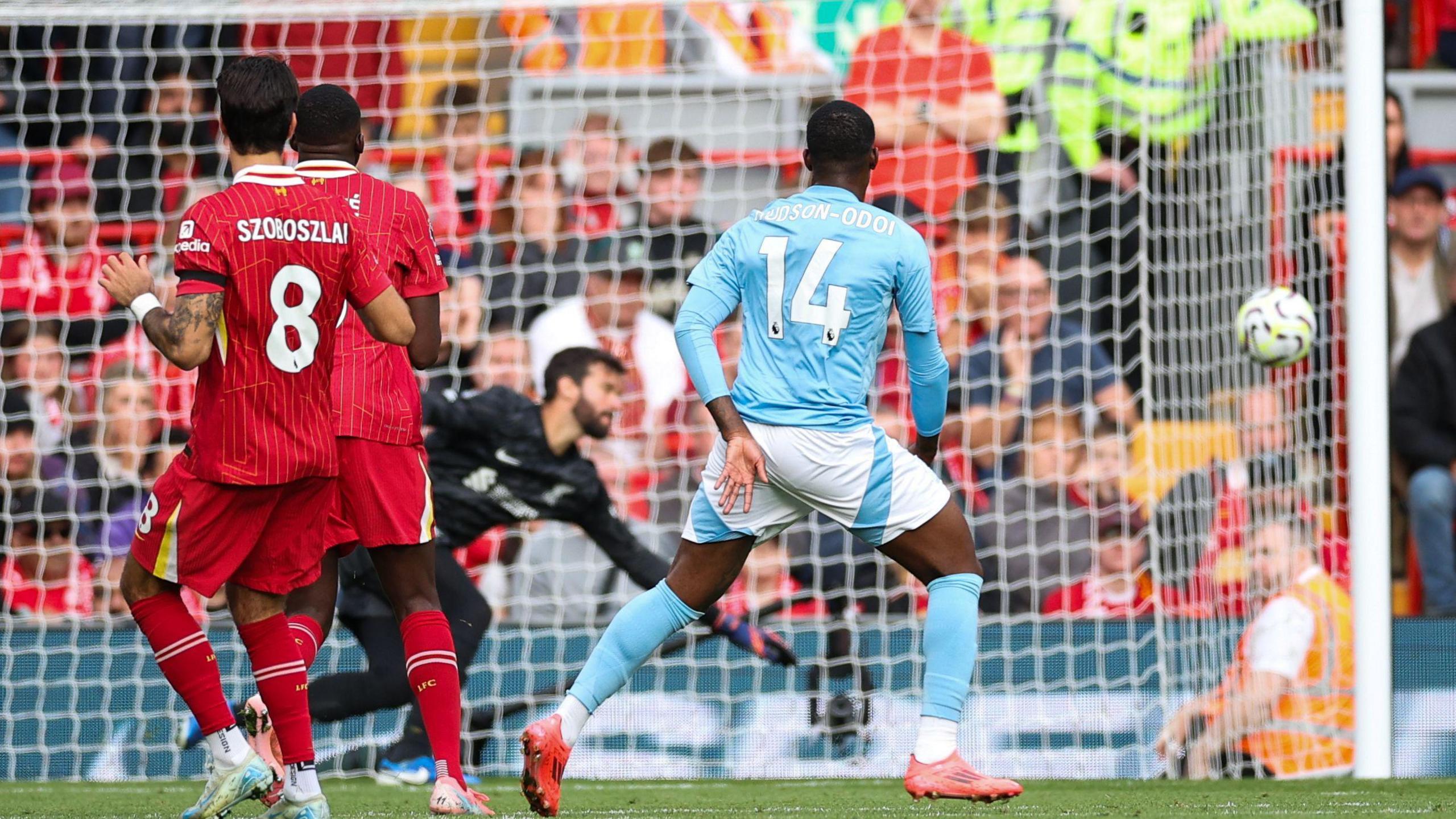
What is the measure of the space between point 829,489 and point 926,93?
4919 mm

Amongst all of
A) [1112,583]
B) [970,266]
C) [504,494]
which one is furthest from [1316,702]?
[504,494]

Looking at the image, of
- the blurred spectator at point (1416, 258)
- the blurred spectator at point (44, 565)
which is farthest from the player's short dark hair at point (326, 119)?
the blurred spectator at point (1416, 258)

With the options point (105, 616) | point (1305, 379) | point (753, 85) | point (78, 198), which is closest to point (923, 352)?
point (1305, 379)

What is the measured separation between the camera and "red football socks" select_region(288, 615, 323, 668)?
201 inches

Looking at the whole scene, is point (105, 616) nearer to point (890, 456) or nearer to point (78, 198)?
point (78, 198)

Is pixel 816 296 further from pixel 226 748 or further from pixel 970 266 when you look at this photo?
pixel 970 266

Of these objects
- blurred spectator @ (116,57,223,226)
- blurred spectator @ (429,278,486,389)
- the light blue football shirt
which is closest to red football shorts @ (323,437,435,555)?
the light blue football shirt

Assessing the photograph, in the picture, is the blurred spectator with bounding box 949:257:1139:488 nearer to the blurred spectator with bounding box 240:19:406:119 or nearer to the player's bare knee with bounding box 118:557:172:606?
the blurred spectator with bounding box 240:19:406:119

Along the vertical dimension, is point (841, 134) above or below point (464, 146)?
below

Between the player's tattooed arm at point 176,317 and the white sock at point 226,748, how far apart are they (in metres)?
0.91

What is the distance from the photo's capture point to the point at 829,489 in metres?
4.44

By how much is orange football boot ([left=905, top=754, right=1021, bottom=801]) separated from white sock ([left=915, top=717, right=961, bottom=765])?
18 millimetres

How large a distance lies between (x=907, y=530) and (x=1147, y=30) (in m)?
4.13

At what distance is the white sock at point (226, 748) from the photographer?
417 cm
